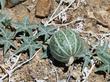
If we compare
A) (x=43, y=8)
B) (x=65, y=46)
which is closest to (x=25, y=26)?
(x=43, y=8)

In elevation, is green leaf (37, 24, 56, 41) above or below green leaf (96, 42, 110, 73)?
above

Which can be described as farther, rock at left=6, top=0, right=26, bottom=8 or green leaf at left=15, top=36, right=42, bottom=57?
rock at left=6, top=0, right=26, bottom=8

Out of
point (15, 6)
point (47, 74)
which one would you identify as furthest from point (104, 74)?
point (15, 6)

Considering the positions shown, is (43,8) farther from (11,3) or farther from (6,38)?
(6,38)

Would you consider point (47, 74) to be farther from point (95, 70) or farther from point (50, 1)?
point (50, 1)

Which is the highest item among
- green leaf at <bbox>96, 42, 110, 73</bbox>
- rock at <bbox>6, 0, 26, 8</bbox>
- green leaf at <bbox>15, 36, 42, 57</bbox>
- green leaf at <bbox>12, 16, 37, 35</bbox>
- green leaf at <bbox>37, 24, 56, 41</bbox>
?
rock at <bbox>6, 0, 26, 8</bbox>

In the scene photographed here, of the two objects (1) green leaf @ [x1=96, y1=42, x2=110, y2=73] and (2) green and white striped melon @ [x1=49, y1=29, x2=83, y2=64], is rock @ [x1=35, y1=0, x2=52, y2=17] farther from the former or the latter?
(1) green leaf @ [x1=96, y1=42, x2=110, y2=73]

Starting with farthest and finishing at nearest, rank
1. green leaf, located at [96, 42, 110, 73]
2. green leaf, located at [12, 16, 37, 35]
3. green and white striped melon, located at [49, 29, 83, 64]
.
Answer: green leaf, located at [12, 16, 37, 35] → green leaf, located at [96, 42, 110, 73] → green and white striped melon, located at [49, 29, 83, 64]

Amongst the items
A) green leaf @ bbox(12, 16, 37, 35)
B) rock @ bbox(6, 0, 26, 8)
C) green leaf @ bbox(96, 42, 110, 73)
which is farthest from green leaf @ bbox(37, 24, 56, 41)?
green leaf @ bbox(96, 42, 110, 73)
